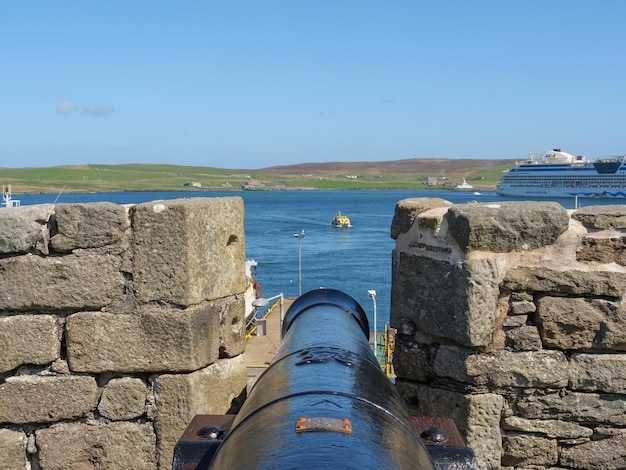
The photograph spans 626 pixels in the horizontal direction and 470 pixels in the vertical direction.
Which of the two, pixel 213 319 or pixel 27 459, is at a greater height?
pixel 213 319

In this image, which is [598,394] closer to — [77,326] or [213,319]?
[213,319]

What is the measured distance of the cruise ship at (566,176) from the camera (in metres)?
87.6

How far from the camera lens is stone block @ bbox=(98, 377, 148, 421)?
3.56 m

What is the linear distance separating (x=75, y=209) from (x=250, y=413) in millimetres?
1884

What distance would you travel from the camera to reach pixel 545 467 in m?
3.52

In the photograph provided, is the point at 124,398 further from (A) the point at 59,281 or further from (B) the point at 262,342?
(B) the point at 262,342

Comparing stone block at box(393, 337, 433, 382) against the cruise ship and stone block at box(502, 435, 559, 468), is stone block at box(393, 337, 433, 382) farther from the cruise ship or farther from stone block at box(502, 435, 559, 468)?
the cruise ship

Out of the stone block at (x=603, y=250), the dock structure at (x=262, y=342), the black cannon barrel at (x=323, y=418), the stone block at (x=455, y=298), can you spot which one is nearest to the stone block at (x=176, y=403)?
the black cannon barrel at (x=323, y=418)

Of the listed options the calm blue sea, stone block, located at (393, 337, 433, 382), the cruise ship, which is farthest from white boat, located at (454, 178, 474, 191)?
stone block, located at (393, 337, 433, 382)

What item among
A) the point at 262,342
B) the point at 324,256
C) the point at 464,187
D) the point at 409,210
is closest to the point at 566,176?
the point at 324,256

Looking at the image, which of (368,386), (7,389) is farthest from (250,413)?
(7,389)

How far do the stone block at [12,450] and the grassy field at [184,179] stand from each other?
108198 millimetres

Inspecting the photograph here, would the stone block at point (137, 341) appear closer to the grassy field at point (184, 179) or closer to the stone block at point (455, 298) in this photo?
the stone block at point (455, 298)

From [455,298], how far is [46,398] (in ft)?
7.18
